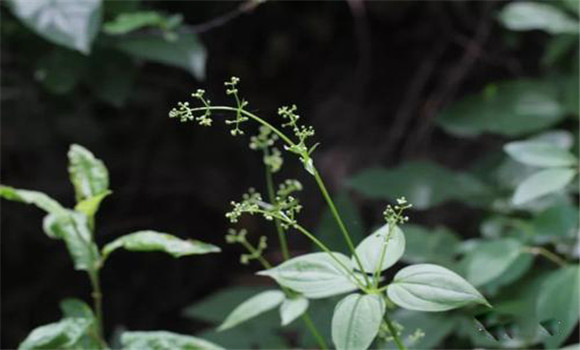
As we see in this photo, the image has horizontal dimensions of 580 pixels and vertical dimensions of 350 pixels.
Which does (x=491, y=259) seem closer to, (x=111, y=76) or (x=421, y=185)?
(x=421, y=185)

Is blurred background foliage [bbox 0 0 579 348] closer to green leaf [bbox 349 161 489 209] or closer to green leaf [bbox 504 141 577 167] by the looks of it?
green leaf [bbox 349 161 489 209]

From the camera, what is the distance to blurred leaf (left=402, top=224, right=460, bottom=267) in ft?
4.43

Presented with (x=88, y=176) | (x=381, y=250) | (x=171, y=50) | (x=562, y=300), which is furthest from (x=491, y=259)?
(x=171, y=50)

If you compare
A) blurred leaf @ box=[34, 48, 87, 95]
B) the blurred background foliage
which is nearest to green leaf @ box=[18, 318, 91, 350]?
the blurred background foliage

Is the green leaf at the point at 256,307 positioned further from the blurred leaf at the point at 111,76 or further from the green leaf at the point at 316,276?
the blurred leaf at the point at 111,76

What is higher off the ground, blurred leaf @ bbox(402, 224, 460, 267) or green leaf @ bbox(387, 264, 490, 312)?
green leaf @ bbox(387, 264, 490, 312)

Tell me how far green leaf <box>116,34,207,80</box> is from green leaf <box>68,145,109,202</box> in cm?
52

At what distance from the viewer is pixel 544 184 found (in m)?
1.09

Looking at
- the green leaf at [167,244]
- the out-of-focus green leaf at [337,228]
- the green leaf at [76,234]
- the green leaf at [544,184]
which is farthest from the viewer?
the out-of-focus green leaf at [337,228]

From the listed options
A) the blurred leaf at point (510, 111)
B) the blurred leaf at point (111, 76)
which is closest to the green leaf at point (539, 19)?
the blurred leaf at point (510, 111)

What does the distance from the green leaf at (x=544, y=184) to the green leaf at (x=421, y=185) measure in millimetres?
469

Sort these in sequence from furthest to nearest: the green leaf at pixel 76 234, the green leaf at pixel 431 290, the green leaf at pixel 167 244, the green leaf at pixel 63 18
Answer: the green leaf at pixel 63 18 → the green leaf at pixel 76 234 → the green leaf at pixel 167 244 → the green leaf at pixel 431 290

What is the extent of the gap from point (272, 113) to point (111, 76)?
55 cm

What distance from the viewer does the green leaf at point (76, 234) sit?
0.95m
